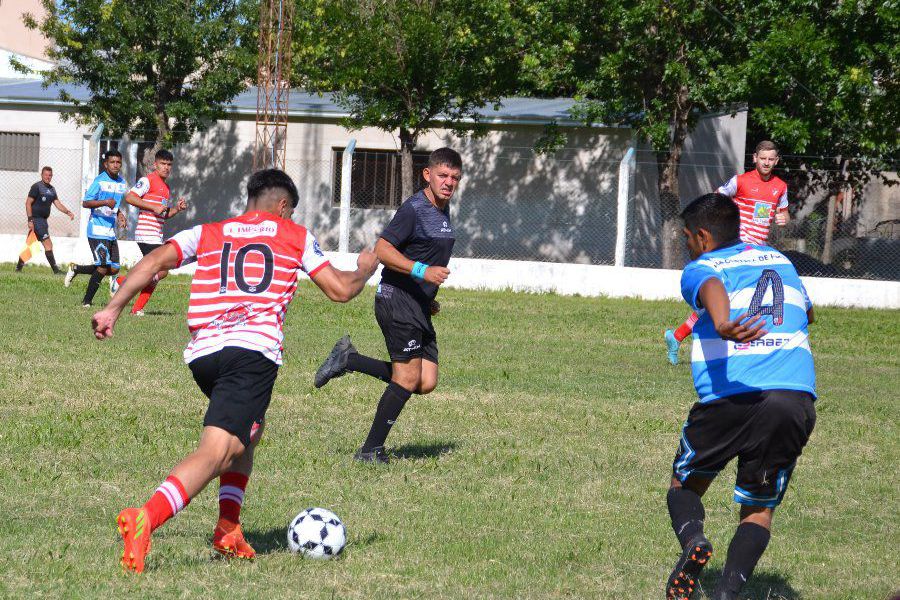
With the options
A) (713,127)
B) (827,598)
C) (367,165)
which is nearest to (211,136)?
(367,165)

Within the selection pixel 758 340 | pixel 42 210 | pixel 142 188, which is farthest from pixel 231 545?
pixel 42 210

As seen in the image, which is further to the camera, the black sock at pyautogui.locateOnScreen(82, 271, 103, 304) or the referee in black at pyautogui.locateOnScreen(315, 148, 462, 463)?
the black sock at pyautogui.locateOnScreen(82, 271, 103, 304)

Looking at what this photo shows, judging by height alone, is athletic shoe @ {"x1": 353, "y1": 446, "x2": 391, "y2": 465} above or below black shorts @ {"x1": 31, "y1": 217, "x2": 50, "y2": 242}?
below

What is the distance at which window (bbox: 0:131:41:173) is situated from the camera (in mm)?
30359

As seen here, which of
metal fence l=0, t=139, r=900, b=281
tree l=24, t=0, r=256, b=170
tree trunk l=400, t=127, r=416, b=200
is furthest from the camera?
tree l=24, t=0, r=256, b=170

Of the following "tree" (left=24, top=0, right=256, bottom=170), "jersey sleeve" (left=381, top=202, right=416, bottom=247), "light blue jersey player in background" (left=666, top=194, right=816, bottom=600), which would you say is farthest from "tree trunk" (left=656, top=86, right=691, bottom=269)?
"light blue jersey player in background" (left=666, top=194, right=816, bottom=600)

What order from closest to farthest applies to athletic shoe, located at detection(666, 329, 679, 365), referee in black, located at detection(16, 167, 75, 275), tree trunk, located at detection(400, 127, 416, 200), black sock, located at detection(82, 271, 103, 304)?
athletic shoe, located at detection(666, 329, 679, 365)
black sock, located at detection(82, 271, 103, 304)
referee in black, located at detection(16, 167, 75, 275)
tree trunk, located at detection(400, 127, 416, 200)

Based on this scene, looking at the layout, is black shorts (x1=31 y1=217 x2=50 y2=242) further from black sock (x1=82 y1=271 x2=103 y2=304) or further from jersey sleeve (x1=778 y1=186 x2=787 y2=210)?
jersey sleeve (x1=778 y1=186 x2=787 y2=210)

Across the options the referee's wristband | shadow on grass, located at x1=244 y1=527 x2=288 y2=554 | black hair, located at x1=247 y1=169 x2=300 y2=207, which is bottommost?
shadow on grass, located at x1=244 y1=527 x2=288 y2=554

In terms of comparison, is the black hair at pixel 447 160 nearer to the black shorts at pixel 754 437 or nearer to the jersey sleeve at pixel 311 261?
the jersey sleeve at pixel 311 261

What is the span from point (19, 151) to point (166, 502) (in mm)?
28333

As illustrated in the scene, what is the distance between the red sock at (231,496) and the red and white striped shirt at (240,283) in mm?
586

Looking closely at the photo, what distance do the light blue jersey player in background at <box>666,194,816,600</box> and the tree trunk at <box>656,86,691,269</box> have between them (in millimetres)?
16600

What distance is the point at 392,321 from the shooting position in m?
7.23
